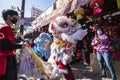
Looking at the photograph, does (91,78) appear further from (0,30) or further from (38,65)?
(0,30)

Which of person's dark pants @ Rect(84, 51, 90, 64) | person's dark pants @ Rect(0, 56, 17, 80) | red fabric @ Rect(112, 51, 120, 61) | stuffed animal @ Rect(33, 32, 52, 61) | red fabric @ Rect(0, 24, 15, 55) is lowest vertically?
person's dark pants @ Rect(84, 51, 90, 64)

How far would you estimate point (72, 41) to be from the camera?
20.6ft

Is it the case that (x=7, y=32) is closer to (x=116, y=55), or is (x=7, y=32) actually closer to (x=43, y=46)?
(x=43, y=46)

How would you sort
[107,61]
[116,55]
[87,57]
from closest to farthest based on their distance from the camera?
[107,61] < [116,55] < [87,57]

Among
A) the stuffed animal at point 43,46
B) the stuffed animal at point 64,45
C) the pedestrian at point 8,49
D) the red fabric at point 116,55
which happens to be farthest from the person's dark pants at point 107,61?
the pedestrian at point 8,49

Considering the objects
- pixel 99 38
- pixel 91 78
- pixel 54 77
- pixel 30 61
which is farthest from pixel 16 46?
pixel 91 78

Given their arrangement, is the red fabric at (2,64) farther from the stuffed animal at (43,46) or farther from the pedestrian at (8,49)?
the stuffed animal at (43,46)

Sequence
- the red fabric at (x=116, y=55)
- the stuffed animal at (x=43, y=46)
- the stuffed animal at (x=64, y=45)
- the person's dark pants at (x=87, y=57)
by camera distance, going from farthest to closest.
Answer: the person's dark pants at (x=87, y=57), the stuffed animal at (x=43, y=46), the red fabric at (x=116, y=55), the stuffed animal at (x=64, y=45)

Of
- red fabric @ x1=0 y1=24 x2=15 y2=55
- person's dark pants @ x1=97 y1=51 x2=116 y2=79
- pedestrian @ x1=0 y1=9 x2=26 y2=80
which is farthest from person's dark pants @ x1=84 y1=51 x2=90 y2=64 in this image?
red fabric @ x1=0 y1=24 x2=15 y2=55

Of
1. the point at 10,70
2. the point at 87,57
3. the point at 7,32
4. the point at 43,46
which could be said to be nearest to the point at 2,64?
the point at 10,70

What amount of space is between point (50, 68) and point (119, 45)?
4597mm

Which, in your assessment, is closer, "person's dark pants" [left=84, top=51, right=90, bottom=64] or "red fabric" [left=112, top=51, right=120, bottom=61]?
"red fabric" [left=112, top=51, right=120, bottom=61]

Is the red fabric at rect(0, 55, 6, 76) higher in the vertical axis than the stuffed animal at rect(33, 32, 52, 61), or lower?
higher

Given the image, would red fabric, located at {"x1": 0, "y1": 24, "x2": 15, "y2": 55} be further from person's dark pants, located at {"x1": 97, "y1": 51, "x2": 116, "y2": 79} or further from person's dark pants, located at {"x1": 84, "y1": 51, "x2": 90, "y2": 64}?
person's dark pants, located at {"x1": 84, "y1": 51, "x2": 90, "y2": 64}
